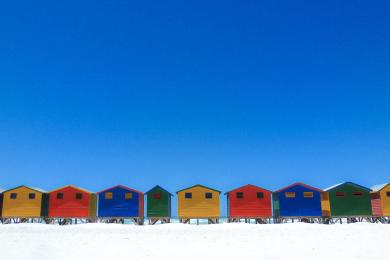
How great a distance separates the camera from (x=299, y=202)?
48.5 m

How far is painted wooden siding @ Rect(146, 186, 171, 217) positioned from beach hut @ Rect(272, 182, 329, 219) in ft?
44.0

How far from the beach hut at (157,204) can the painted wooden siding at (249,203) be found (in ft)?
24.7

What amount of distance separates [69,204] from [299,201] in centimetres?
2767

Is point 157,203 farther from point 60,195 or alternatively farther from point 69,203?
point 60,195

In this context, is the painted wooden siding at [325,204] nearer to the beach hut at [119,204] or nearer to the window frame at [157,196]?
the window frame at [157,196]

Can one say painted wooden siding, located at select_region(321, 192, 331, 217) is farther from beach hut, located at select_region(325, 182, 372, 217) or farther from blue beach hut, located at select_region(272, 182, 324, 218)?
blue beach hut, located at select_region(272, 182, 324, 218)

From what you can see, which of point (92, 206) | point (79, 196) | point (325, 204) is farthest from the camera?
point (92, 206)

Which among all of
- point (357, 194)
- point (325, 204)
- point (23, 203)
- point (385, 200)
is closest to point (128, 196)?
point (23, 203)

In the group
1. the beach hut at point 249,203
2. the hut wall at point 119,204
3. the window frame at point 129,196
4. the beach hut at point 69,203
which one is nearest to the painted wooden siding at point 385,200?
the beach hut at point 249,203

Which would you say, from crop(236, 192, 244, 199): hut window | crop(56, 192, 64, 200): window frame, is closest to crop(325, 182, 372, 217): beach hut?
crop(236, 192, 244, 199): hut window

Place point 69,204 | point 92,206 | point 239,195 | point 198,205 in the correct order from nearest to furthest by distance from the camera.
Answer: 1. point 198,205
2. point 239,195
3. point 69,204
4. point 92,206

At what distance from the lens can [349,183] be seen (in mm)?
49250

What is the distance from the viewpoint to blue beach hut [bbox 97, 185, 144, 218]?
48.7 meters

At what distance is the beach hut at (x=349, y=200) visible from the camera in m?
48.8
